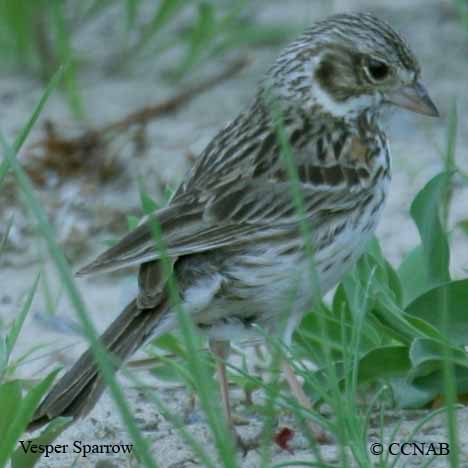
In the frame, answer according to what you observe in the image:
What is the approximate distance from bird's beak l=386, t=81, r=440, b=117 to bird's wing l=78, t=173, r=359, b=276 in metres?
0.44

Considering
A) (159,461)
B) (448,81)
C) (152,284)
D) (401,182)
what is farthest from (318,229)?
(448,81)

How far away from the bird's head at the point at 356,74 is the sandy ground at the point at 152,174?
241mm

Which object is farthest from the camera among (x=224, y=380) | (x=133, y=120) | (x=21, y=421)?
(x=133, y=120)

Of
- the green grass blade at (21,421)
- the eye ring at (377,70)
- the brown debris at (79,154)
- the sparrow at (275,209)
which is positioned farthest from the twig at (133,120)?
the green grass blade at (21,421)

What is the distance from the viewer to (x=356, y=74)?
429 centimetres

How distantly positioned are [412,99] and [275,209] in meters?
0.70

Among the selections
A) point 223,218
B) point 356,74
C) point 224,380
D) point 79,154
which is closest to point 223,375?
point 224,380

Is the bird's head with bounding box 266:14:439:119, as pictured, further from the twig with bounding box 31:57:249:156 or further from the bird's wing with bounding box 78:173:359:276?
the twig with bounding box 31:57:249:156

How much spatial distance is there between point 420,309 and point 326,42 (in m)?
0.99

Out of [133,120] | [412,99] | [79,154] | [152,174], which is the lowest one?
[412,99]

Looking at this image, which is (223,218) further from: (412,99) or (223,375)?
(412,99)

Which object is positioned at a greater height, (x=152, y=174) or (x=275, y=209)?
(x=152, y=174)

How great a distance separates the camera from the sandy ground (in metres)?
3.99

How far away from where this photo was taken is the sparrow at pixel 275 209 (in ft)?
12.0
